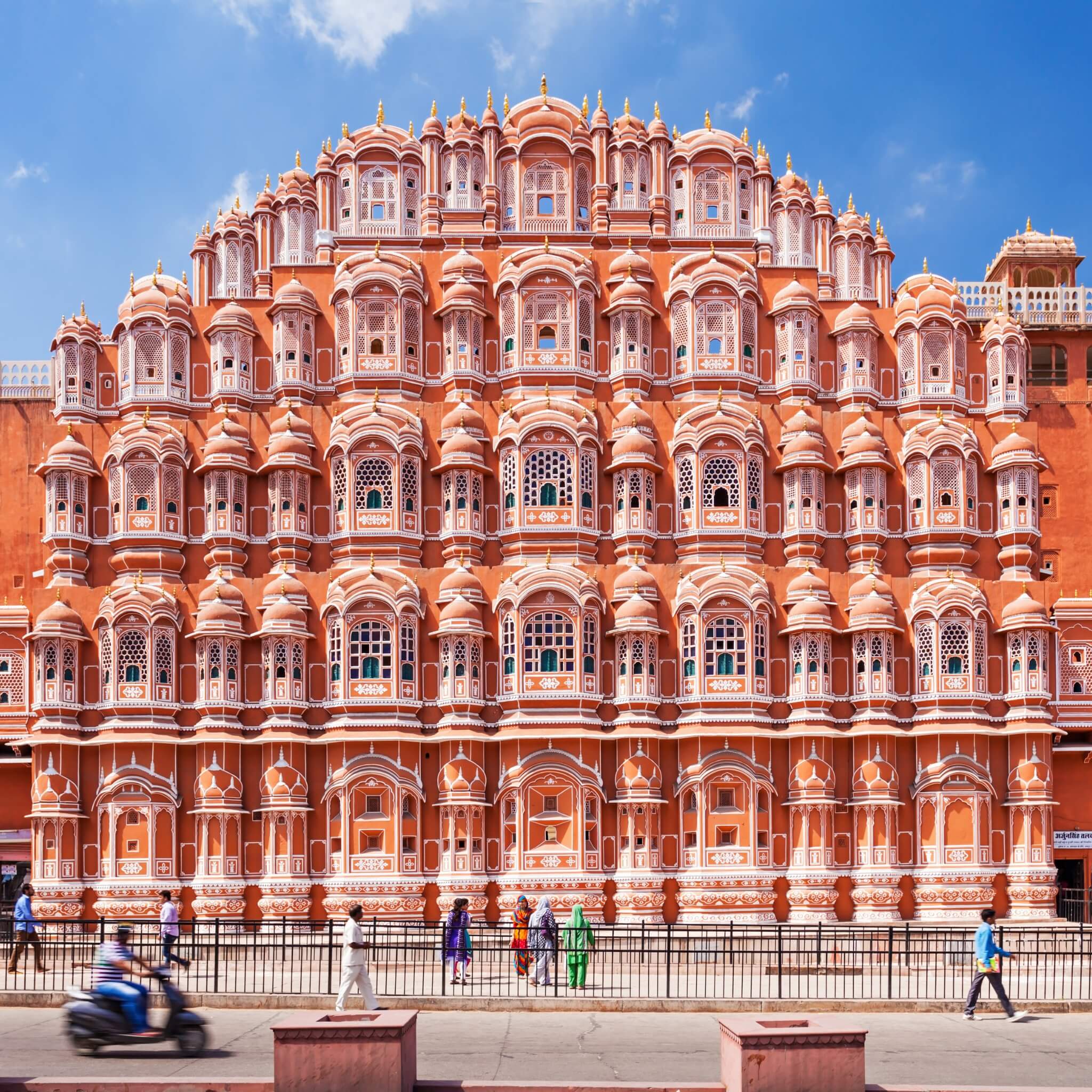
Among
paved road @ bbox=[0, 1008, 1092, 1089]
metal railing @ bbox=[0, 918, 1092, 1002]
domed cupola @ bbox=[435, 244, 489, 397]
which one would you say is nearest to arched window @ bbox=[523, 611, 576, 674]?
domed cupola @ bbox=[435, 244, 489, 397]

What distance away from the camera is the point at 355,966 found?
70.9 ft

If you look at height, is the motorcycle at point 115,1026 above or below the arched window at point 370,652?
below

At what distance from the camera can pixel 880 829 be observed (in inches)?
1588

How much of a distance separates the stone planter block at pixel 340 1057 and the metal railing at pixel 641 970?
7852 mm

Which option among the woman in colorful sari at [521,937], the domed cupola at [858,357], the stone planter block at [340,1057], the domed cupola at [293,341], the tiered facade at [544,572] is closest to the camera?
the stone planter block at [340,1057]

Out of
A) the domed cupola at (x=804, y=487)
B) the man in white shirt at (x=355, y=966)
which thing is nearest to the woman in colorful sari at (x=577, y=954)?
the man in white shirt at (x=355, y=966)

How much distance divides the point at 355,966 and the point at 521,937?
8.55 m

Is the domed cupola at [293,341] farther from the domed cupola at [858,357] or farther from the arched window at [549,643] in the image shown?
the domed cupola at [858,357]

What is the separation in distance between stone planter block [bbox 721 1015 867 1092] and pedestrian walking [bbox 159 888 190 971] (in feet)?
37.0

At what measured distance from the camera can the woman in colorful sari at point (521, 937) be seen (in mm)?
27234

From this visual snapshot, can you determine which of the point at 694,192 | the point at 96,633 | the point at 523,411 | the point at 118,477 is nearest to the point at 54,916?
the point at 96,633

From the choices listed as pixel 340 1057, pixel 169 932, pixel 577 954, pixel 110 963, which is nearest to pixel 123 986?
pixel 110 963

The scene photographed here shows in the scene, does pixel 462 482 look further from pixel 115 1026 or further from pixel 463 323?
pixel 115 1026

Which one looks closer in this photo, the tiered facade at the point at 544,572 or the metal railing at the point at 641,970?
the metal railing at the point at 641,970
